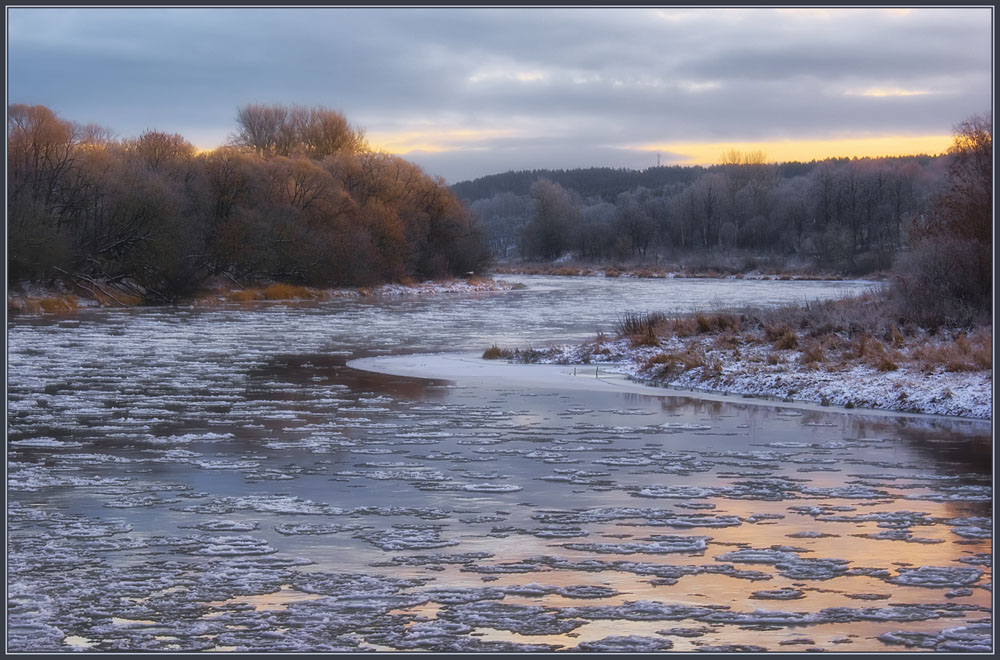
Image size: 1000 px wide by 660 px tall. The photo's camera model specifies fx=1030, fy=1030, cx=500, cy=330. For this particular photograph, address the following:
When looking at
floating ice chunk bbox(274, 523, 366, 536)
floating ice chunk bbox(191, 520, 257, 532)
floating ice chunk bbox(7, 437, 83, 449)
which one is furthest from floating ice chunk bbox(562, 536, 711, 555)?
floating ice chunk bbox(7, 437, 83, 449)

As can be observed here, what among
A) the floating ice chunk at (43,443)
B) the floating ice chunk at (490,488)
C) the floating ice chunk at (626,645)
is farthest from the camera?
the floating ice chunk at (43,443)

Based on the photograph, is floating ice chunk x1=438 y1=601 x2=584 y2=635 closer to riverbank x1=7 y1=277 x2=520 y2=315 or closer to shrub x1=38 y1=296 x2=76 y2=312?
riverbank x1=7 y1=277 x2=520 y2=315

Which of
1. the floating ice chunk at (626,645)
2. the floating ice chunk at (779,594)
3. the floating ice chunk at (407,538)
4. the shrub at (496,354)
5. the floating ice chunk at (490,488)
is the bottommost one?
the floating ice chunk at (779,594)

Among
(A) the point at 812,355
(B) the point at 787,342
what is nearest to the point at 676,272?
(B) the point at 787,342

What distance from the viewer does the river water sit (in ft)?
19.6

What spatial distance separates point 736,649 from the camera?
18.3 feet

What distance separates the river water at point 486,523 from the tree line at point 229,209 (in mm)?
21695

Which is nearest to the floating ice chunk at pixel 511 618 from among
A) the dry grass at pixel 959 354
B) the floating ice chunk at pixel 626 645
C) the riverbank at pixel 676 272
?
the floating ice chunk at pixel 626 645

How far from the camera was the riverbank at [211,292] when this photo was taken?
41.2 m

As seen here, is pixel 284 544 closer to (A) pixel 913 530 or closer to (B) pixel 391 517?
(B) pixel 391 517

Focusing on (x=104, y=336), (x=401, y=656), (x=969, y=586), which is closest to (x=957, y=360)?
(x=969, y=586)

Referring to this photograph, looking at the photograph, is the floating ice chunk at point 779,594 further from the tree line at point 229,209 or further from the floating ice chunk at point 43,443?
the tree line at point 229,209

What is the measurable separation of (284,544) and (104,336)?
76.0 ft

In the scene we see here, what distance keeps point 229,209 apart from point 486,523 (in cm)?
5225
